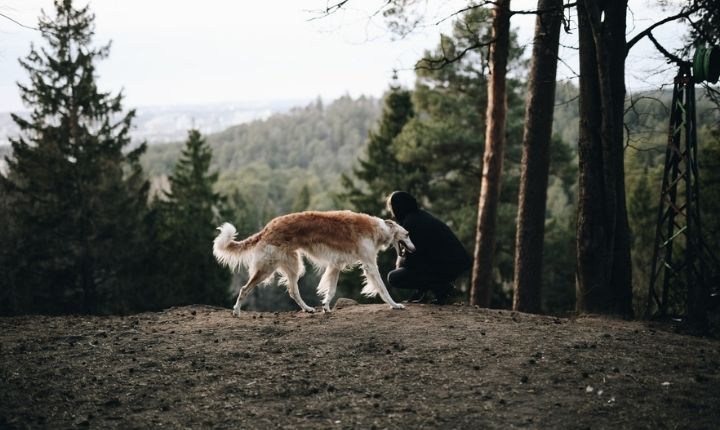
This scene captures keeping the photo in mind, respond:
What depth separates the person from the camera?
8.83 m

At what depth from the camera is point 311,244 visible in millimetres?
8680

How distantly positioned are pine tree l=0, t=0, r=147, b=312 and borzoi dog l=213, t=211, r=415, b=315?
1886 centimetres

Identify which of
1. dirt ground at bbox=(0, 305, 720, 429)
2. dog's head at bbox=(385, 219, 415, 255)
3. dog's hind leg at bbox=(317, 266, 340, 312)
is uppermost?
dog's head at bbox=(385, 219, 415, 255)

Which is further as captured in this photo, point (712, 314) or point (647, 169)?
point (647, 169)

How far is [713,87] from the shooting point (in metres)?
9.72

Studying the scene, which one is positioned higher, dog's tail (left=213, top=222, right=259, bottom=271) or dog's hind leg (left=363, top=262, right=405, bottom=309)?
dog's tail (left=213, top=222, right=259, bottom=271)

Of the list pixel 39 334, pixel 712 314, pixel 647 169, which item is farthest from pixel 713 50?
pixel 647 169

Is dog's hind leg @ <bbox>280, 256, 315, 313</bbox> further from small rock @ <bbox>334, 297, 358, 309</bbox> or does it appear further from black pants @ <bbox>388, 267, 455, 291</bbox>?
black pants @ <bbox>388, 267, 455, 291</bbox>

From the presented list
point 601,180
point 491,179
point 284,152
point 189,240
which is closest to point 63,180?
point 189,240

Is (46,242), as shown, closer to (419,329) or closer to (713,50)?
(419,329)

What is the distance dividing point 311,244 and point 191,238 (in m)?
28.3

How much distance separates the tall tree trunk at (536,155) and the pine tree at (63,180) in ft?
64.7

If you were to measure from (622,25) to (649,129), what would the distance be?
2.47 metres

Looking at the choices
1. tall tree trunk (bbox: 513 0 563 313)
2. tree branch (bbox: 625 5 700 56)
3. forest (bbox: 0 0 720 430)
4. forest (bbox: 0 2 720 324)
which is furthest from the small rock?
forest (bbox: 0 2 720 324)
